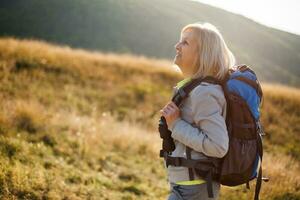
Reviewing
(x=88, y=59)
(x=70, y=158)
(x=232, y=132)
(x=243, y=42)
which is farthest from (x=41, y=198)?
(x=243, y=42)

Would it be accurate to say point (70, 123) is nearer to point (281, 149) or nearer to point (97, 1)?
point (281, 149)

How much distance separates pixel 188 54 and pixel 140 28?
212ft

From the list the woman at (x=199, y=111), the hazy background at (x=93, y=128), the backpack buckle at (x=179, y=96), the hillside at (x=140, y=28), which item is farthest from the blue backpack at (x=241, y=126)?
the hillside at (x=140, y=28)

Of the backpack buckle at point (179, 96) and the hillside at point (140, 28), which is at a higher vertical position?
the backpack buckle at point (179, 96)

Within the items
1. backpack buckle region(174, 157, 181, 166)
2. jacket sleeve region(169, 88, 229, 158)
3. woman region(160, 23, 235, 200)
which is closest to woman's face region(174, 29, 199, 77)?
woman region(160, 23, 235, 200)

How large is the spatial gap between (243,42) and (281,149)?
214 feet

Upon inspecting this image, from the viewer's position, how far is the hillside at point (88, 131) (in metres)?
6.56

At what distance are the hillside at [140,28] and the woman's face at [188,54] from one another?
46995mm

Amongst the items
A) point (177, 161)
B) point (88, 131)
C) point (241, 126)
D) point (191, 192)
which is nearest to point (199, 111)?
point (241, 126)

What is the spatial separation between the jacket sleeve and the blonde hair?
0.76 feet

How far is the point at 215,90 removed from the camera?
9.75 ft

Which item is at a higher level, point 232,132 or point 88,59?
point 232,132

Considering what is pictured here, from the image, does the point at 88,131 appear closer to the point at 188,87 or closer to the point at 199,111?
the point at 188,87

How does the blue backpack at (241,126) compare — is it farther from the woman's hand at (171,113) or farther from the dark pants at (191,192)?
the woman's hand at (171,113)
